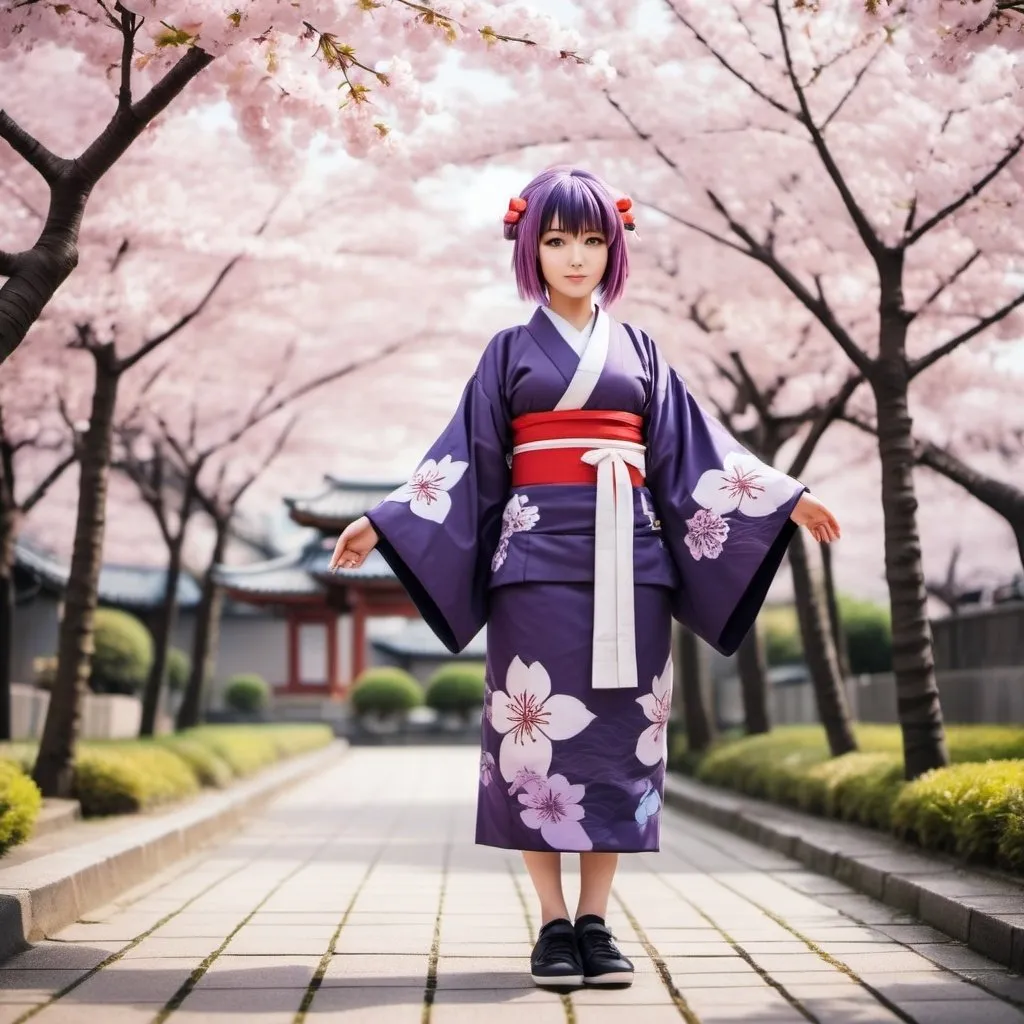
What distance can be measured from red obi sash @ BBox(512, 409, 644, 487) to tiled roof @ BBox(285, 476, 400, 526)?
2206 cm

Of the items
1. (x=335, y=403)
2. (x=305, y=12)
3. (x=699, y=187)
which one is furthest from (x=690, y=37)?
(x=335, y=403)

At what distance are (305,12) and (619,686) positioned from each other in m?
2.54

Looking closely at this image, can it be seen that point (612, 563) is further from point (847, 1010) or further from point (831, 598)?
point (831, 598)

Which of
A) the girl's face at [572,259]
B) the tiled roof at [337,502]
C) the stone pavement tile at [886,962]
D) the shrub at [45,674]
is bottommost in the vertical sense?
the stone pavement tile at [886,962]

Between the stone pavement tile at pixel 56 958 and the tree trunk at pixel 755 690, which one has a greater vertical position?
the tree trunk at pixel 755 690

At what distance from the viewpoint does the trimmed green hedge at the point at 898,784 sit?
527cm

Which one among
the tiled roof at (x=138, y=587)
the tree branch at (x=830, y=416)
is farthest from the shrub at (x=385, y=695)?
the tree branch at (x=830, y=416)

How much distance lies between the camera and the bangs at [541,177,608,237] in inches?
168

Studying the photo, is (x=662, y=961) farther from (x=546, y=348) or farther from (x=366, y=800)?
(x=366, y=800)

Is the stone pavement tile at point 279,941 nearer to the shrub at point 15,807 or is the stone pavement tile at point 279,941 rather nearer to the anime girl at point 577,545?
the anime girl at point 577,545

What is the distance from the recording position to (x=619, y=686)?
12.9 ft

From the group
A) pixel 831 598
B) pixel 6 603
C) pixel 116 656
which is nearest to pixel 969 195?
pixel 831 598

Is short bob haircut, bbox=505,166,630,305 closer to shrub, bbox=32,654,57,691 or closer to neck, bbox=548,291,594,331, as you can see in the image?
neck, bbox=548,291,594,331

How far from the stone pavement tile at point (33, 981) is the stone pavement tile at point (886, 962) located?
225cm
